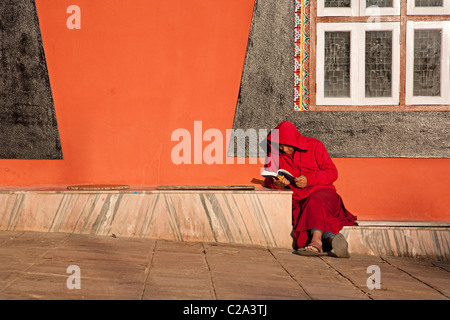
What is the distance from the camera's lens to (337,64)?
591 cm

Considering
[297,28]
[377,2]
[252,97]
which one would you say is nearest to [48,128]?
[252,97]

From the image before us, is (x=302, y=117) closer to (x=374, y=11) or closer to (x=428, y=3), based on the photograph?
(x=374, y=11)

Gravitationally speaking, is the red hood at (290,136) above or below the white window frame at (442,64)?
→ below

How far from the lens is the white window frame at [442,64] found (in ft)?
19.1

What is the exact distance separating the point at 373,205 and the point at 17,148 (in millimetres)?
3791

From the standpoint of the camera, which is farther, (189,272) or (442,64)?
(442,64)

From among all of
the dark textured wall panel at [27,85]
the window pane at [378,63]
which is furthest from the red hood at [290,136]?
the dark textured wall panel at [27,85]

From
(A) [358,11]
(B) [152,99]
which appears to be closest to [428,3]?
(A) [358,11]

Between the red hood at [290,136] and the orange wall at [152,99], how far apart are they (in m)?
0.48

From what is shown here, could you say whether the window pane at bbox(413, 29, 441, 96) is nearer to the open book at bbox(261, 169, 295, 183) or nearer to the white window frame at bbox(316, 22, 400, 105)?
the white window frame at bbox(316, 22, 400, 105)

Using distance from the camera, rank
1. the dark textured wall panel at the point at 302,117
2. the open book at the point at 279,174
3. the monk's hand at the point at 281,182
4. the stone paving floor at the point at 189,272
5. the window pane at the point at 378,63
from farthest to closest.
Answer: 1. the window pane at the point at 378,63
2. the dark textured wall panel at the point at 302,117
3. the monk's hand at the point at 281,182
4. the open book at the point at 279,174
5. the stone paving floor at the point at 189,272

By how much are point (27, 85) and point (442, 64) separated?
4382 mm

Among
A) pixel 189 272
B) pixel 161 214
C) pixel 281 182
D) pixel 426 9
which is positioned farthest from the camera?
pixel 426 9

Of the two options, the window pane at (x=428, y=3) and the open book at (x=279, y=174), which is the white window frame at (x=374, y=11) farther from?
the open book at (x=279, y=174)
